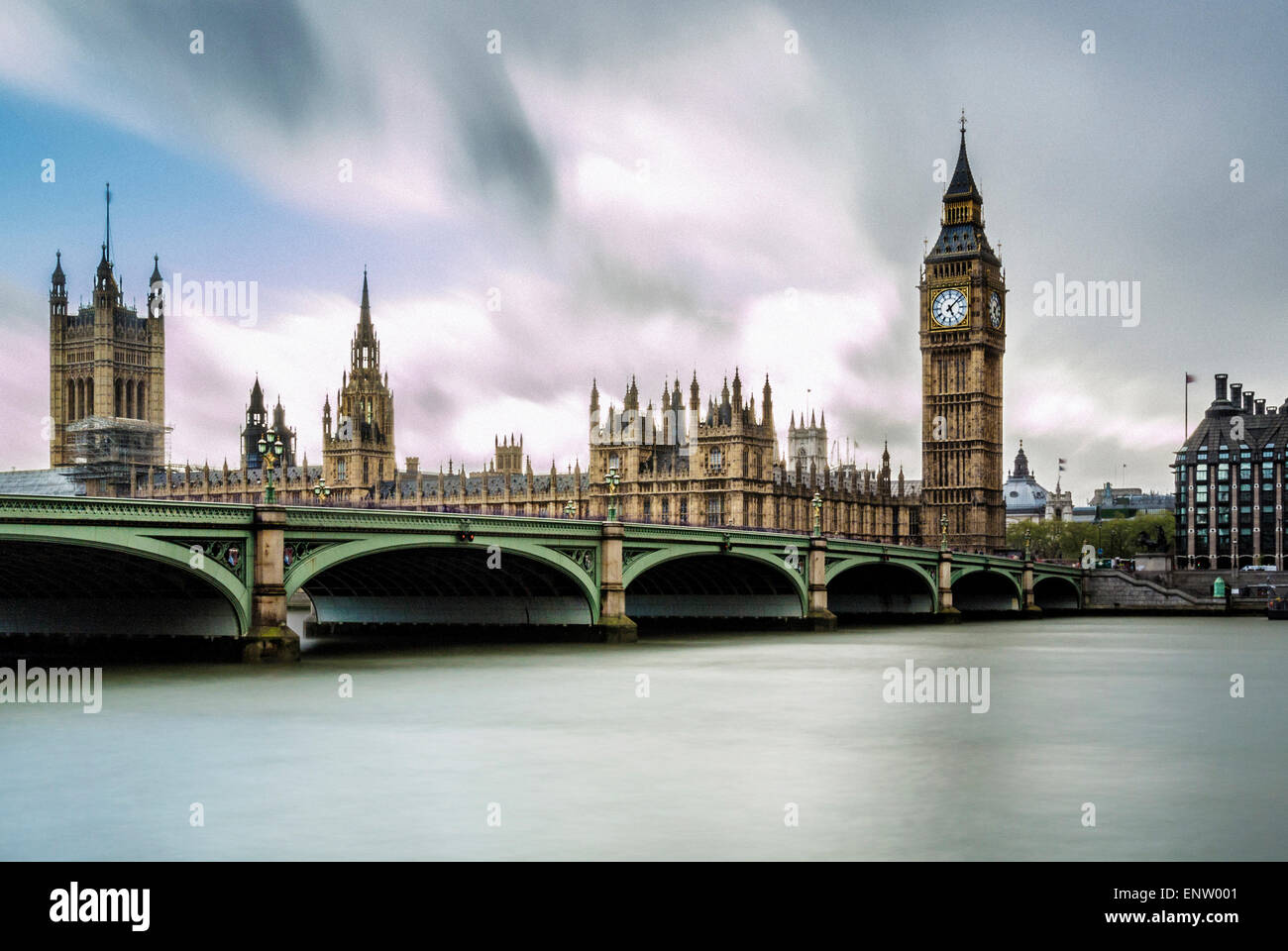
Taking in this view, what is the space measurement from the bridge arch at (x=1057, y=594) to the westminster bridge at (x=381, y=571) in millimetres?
21831

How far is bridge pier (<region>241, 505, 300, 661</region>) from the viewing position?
1634 inches

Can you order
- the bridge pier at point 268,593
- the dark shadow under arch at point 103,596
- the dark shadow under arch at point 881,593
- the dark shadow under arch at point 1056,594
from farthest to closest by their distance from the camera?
the dark shadow under arch at point 1056,594, the dark shadow under arch at point 881,593, the bridge pier at point 268,593, the dark shadow under arch at point 103,596

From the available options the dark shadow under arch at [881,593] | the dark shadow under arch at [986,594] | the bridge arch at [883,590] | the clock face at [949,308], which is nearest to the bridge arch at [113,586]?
the bridge arch at [883,590]

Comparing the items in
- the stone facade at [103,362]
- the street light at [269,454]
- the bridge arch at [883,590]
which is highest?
the stone facade at [103,362]

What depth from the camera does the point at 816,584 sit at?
70438mm

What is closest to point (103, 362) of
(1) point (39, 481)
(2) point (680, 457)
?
(1) point (39, 481)

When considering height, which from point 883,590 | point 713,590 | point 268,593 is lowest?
point 883,590

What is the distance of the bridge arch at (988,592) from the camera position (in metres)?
97.9

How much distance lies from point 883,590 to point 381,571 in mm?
41628

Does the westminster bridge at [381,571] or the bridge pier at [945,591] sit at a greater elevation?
the westminster bridge at [381,571]

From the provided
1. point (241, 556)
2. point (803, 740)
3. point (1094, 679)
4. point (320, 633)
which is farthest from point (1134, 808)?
point (320, 633)

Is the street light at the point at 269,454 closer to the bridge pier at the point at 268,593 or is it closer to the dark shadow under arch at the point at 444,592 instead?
the bridge pier at the point at 268,593

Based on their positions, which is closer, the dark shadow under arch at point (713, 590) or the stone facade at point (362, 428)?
the dark shadow under arch at point (713, 590)

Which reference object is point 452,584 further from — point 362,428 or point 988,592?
point 362,428
